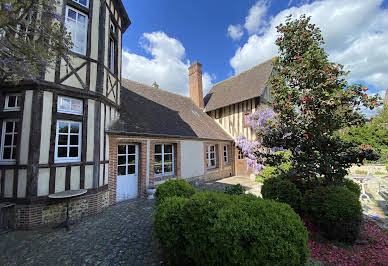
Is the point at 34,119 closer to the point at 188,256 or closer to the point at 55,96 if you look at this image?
the point at 55,96

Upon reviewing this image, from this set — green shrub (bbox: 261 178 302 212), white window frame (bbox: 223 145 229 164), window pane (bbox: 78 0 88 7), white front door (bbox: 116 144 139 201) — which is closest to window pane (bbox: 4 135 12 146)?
white front door (bbox: 116 144 139 201)

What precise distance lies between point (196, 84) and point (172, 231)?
41.7 feet

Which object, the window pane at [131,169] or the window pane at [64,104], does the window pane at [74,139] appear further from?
the window pane at [131,169]

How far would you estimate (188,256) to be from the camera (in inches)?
89.8

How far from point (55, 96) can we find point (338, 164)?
7.07 metres

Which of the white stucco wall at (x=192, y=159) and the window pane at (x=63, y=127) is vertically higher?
the window pane at (x=63, y=127)

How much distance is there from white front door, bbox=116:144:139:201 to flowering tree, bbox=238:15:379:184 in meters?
4.65

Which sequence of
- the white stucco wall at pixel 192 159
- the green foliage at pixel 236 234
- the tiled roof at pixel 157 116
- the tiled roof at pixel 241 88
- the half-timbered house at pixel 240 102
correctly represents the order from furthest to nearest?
the tiled roof at pixel 241 88
the half-timbered house at pixel 240 102
the white stucco wall at pixel 192 159
the tiled roof at pixel 157 116
the green foliage at pixel 236 234

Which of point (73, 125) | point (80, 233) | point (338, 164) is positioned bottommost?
point (80, 233)

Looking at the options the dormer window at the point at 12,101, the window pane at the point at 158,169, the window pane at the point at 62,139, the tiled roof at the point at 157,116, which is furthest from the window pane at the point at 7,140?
the window pane at the point at 158,169

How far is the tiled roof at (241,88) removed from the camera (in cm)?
1121

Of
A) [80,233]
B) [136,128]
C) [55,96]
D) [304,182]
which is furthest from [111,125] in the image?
[304,182]

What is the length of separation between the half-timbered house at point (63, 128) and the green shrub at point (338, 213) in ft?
18.4

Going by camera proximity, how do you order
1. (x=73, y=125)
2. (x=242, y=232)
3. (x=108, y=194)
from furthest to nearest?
(x=108, y=194), (x=73, y=125), (x=242, y=232)
